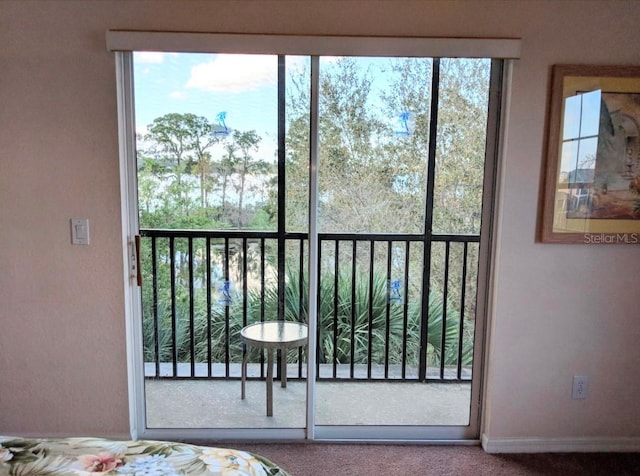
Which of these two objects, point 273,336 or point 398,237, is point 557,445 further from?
point 273,336

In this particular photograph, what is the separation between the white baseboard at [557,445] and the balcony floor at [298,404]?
184 millimetres

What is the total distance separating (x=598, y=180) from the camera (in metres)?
1.95

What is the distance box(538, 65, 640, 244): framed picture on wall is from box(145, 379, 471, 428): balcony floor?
3.26ft

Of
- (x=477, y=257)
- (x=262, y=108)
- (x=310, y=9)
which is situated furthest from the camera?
(x=477, y=257)

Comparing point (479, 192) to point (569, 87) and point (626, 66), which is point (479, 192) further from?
point (626, 66)

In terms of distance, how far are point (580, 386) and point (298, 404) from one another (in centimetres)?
139

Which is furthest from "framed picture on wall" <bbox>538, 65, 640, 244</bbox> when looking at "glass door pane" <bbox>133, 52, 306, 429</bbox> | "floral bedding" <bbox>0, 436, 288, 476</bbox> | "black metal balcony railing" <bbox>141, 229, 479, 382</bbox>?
"floral bedding" <bbox>0, 436, 288, 476</bbox>

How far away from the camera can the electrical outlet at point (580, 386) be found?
210cm

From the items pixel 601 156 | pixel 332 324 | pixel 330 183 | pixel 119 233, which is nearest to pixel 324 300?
pixel 332 324

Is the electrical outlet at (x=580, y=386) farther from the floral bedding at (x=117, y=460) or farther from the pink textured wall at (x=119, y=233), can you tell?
the floral bedding at (x=117, y=460)

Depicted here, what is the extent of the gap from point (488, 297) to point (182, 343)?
155cm

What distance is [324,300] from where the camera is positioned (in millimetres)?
2199

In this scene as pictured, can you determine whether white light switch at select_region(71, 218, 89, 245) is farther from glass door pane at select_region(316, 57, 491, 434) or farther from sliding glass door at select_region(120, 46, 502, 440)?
glass door pane at select_region(316, 57, 491, 434)

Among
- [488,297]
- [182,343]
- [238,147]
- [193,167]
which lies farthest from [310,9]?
[182,343]
